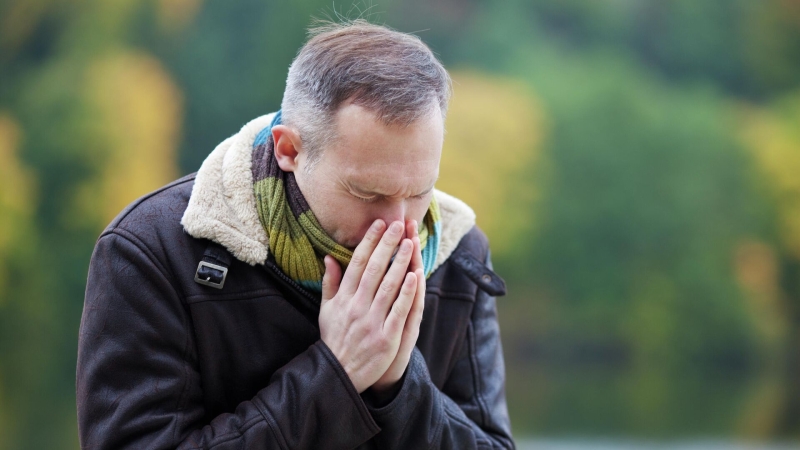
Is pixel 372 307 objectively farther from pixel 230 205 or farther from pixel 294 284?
pixel 230 205

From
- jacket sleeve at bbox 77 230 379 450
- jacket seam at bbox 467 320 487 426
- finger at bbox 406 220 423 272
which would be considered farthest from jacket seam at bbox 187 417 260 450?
jacket seam at bbox 467 320 487 426

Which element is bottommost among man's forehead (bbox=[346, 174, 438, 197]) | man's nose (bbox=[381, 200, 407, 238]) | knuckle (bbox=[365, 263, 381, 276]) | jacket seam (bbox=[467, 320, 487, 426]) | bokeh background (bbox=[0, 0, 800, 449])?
bokeh background (bbox=[0, 0, 800, 449])

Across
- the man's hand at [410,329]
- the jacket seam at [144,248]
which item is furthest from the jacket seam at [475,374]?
the jacket seam at [144,248]

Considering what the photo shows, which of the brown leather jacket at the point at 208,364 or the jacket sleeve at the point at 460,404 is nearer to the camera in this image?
the brown leather jacket at the point at 208,364

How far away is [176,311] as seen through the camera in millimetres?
1545

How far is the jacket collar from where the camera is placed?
158 cm

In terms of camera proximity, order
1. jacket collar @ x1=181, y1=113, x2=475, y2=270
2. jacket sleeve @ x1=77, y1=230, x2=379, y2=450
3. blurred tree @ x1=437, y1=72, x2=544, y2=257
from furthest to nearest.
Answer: blurred tree @ x1=437, y1=72, x2=544, y2=257 → jacket collar @ x1=181, y1=113, x2=475, y2=270 → jacket sleeve @ x1=77, y1=230, x2=379, y2=450

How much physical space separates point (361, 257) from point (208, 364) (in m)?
0.35

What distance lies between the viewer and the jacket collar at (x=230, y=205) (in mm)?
1577

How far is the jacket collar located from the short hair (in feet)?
0.42

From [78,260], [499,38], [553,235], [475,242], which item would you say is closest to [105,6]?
[78,260]

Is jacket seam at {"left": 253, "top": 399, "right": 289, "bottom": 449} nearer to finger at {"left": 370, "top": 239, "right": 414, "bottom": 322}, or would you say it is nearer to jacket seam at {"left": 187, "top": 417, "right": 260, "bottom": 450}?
jacket seam at {"left": 187, "top": 417, "right": 260, "bottom": 450}

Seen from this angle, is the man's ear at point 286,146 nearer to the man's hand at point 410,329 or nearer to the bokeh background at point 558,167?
the man's hand at point 410,329

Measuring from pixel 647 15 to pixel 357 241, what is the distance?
6.24 metres
